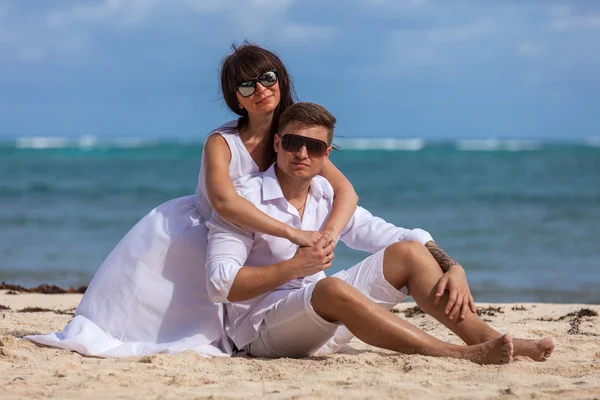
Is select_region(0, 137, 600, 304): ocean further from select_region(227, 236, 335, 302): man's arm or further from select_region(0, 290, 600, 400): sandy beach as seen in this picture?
select_region(227, 236, 335, 302): man's arm

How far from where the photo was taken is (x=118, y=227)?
15859mm

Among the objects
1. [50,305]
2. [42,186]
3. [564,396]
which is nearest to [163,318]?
[564,396]

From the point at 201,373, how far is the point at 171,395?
46cm

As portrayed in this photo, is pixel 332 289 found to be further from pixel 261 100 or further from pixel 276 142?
pixel 261 100

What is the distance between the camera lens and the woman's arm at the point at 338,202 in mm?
4539

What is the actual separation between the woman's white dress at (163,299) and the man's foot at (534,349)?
5.29 ft

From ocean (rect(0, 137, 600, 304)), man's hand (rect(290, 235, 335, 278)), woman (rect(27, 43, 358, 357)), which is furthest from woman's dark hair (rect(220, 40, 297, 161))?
ocean (rect(0, 137, 600, 304))

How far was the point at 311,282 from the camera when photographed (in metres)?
4.69

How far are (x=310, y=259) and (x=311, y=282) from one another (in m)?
0.45

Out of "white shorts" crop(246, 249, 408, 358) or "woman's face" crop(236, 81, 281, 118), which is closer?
"white shorts" crop(246, 249, 408, 358)

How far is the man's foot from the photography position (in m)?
4.40

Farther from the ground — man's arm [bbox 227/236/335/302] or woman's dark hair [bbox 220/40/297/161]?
woman's dark hair [bbox 220/40/297/161]

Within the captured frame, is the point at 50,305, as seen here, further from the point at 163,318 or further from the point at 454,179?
the point at 454,179

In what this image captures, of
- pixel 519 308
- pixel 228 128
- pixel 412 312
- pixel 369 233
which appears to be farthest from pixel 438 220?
pixel 228 128
